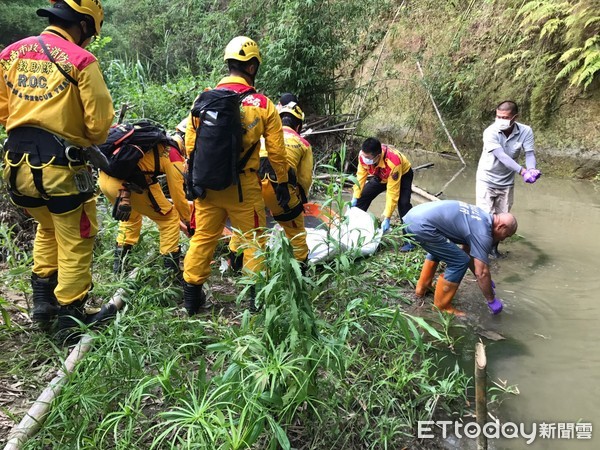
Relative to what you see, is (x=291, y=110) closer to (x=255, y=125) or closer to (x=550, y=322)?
(x=255, y=125)

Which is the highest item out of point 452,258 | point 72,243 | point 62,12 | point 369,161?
point 62,12

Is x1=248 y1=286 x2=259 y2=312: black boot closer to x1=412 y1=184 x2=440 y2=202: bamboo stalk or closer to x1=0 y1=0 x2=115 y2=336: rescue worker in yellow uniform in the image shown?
x1=0 y1=0 x2=115 y2=336: rescue worker in yellow uniform

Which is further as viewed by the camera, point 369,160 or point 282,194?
point 369,160

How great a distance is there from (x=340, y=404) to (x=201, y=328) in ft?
3.51

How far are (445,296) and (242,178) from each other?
1.99m

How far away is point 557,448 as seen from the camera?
2.49 m

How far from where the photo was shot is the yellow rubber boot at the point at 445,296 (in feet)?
12.2

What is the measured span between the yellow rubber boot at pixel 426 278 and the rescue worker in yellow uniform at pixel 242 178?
5.37 feet

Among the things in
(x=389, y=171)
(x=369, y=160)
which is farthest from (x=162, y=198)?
(x=389, y=171)

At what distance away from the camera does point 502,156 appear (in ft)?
15.6

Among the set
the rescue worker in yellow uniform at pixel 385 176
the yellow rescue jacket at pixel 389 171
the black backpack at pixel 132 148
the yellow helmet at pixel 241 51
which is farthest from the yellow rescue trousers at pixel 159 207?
the yellow rescue jacket at pixel 389 171

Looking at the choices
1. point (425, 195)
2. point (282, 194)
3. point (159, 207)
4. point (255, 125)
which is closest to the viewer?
point (255, 125)

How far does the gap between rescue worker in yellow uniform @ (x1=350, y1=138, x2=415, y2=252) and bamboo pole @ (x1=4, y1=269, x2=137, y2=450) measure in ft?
9.91

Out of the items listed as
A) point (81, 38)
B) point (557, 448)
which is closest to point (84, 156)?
point (81, 38)
